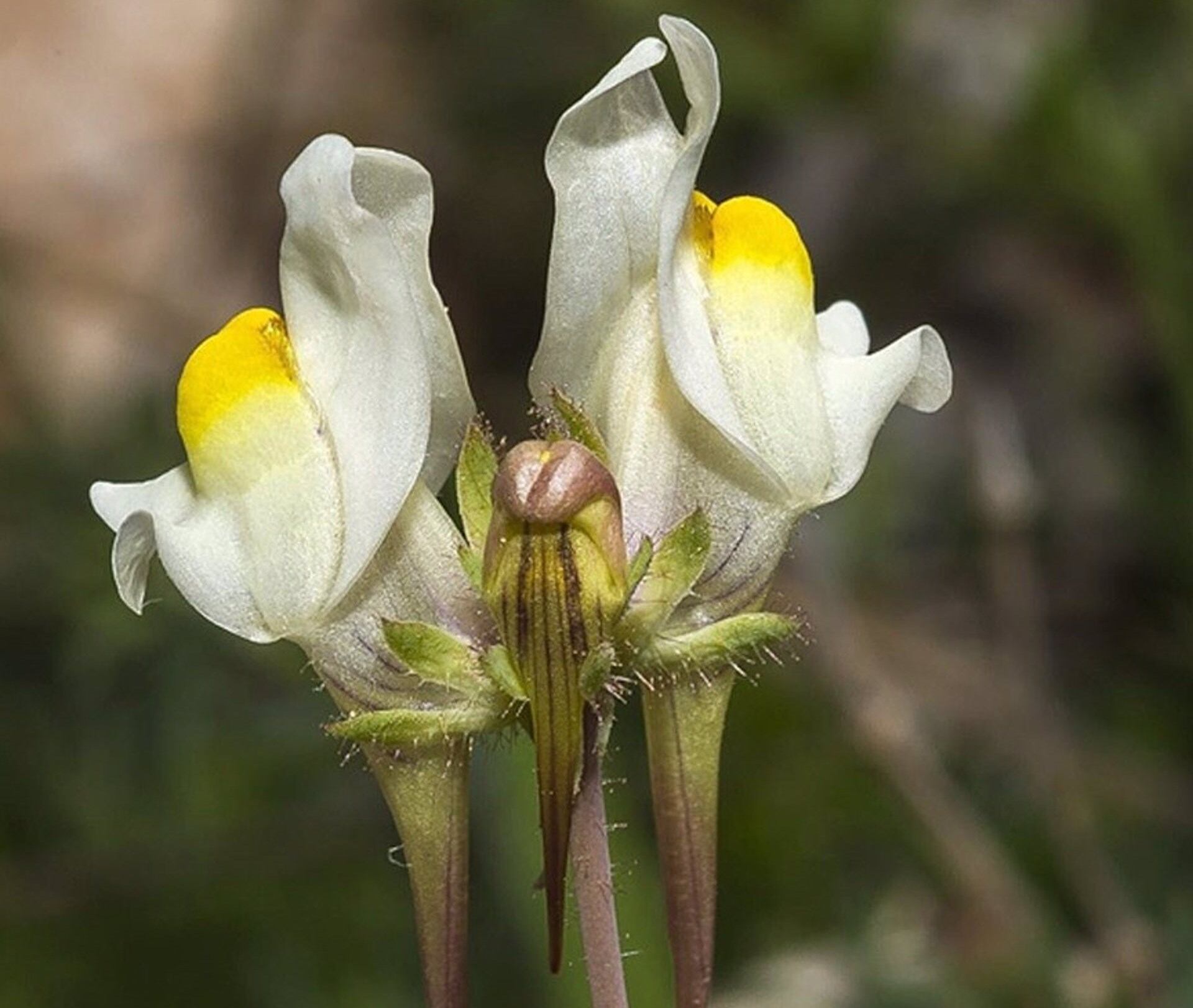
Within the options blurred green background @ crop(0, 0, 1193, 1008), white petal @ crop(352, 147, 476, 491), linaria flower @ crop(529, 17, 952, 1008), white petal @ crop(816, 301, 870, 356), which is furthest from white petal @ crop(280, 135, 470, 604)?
blurred green background @ crop(0, 0, 1193, 1008)

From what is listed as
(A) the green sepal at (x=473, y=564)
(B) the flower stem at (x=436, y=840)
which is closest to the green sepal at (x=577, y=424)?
(A) the green sepal at (x=473, y=564)

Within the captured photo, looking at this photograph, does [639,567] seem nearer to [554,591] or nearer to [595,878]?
[554,591]

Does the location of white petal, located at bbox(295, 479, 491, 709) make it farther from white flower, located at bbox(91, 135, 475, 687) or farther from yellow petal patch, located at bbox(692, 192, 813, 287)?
yellow petal patch, located at bbox(692, 192, 813, 287)

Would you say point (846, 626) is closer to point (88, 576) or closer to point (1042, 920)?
point (1042, 920)

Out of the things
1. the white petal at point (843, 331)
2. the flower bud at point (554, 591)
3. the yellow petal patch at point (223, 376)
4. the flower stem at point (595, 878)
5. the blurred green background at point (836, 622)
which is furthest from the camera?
the blurred green background at point (836, 622)

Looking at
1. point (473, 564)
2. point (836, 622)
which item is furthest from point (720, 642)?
point (836, 622)

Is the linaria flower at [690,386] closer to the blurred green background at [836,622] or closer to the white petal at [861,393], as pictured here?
the white petal at [861,393]
